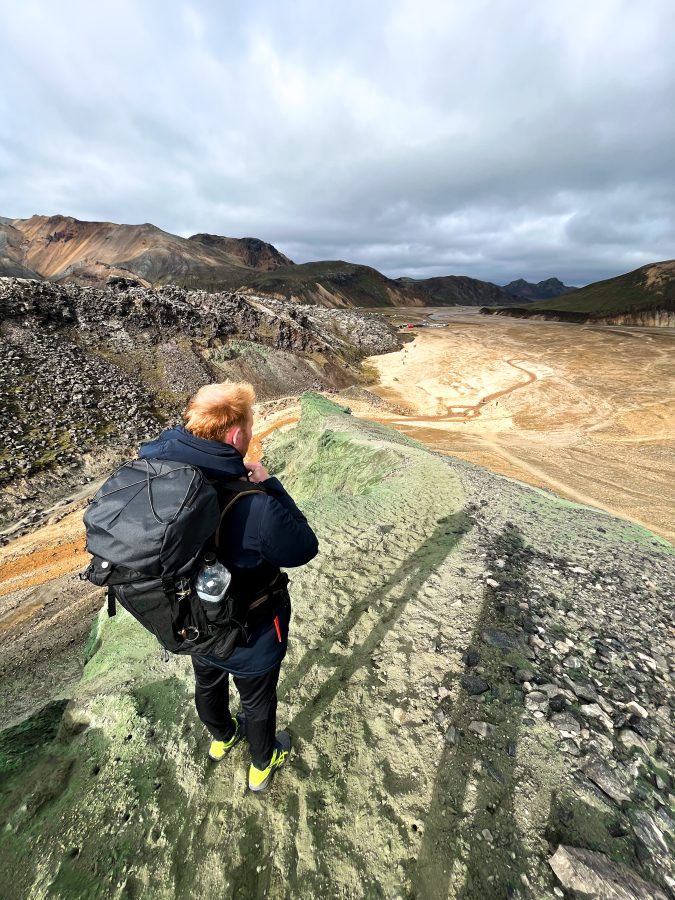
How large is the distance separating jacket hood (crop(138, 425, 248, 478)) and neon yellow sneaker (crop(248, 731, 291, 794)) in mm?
2414

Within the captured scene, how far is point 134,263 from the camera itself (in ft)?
477

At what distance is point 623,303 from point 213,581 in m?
163

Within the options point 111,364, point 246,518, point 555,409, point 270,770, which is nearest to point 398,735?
point 270,770

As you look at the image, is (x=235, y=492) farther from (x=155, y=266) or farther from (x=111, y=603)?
(x=155, y=266)

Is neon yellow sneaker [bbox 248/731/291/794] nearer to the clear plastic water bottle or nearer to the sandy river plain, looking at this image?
the clear plastic water bottle

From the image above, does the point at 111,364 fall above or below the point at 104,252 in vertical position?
below

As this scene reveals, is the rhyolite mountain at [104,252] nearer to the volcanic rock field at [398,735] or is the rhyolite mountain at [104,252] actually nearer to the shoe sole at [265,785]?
the volcanic rock field at [398,735]

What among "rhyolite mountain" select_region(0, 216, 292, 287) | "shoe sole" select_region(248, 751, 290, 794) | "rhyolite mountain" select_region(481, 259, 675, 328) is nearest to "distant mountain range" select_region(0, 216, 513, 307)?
"rhyolite mountain" select_region(0, 216, 292, 287)

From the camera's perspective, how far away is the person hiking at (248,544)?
2361 millimetres

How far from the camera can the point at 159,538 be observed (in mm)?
1993

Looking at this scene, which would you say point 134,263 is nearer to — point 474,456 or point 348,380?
point 348,380

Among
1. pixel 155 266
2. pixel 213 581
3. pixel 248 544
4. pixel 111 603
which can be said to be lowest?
pixel 111 603

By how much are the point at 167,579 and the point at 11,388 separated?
24670 mm

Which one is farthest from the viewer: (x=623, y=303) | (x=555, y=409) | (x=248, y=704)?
(x=623, y=303)
